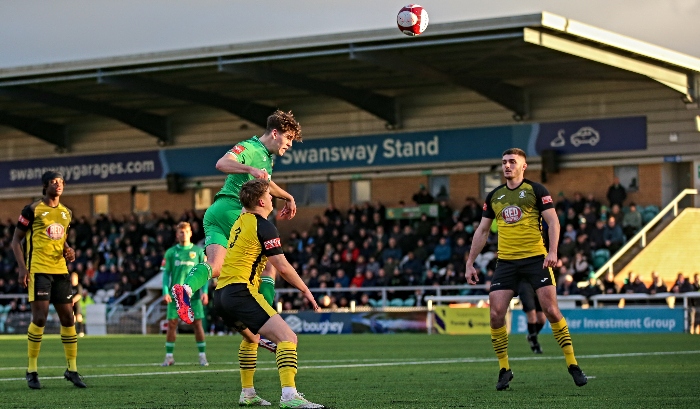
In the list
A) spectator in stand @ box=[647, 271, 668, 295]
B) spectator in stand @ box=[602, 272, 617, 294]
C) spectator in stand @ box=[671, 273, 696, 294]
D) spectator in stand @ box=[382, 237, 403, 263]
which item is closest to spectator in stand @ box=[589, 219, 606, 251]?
spectator in stand @ box=[602, 272, 617, 294]

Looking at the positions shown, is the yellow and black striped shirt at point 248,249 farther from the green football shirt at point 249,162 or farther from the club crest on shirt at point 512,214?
the club crest on shirt at point 512,214

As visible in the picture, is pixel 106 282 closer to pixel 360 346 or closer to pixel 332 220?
pixel 332 220

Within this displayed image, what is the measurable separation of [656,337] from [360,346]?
21.6 ft

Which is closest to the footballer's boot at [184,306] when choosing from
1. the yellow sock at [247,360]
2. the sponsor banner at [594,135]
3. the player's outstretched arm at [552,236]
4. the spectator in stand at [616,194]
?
the yellow sock at [247,360]

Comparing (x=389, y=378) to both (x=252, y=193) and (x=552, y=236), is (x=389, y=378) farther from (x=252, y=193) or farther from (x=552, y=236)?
(x=252, y=193)

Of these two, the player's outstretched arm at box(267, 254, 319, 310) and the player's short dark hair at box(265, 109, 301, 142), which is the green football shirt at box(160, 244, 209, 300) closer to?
the player's short dark hair at box(265, 109, 301, 142)

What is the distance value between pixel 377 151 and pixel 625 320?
1474 centimetres

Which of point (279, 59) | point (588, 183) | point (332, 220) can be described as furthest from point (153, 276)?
point (588, 183)

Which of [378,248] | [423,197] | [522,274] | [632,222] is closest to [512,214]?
[522,274]

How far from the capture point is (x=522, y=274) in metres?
12.1

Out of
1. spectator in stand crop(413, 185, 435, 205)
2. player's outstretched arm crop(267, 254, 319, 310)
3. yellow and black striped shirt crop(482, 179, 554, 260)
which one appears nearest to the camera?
player's outstretched arm crop(267, 254, 319, 310)

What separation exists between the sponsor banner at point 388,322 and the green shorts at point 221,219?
804 inches

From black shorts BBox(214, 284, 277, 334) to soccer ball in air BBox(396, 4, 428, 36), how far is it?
13.8 m

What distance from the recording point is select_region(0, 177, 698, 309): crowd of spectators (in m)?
33.5
